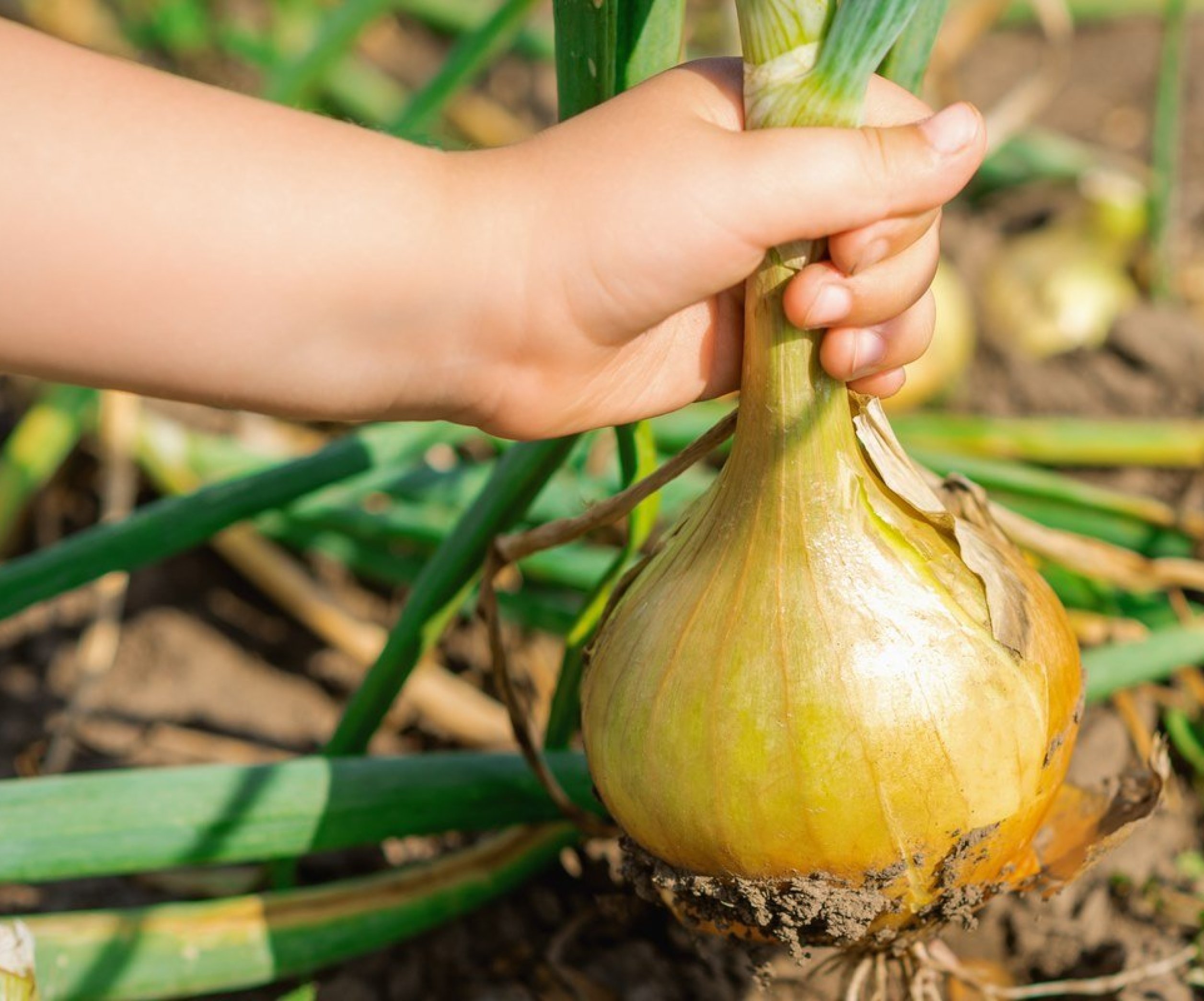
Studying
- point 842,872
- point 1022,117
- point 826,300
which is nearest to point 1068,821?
point 842,872

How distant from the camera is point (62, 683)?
1.51 meters

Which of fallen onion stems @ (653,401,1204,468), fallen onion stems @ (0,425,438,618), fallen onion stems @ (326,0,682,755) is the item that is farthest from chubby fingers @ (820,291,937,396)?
fallen onion stems @ (653,401,1204,468)

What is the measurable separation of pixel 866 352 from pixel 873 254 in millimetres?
54

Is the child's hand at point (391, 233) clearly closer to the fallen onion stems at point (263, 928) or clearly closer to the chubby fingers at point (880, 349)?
the chubby fingers at point (880, 349)

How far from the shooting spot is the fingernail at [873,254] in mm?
656

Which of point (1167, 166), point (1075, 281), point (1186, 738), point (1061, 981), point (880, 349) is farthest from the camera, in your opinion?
point (1075, 281)

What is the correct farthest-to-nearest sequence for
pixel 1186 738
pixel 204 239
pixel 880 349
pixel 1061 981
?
pixel 1186 738, pixel 1061 981, pixel 880 349, pixel 204 239

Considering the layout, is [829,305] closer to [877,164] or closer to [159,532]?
[877,164]

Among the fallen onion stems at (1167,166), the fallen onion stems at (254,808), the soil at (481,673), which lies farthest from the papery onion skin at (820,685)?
the fallen onion stems at (1167,166)

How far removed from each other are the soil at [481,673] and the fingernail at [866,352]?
36 cm

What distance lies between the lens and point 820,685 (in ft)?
2.17

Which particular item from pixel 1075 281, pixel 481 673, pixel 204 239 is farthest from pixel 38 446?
pixel 1075 281

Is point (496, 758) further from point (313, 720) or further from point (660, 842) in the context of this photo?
point (313, 720)

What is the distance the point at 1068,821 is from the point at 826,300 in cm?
38
